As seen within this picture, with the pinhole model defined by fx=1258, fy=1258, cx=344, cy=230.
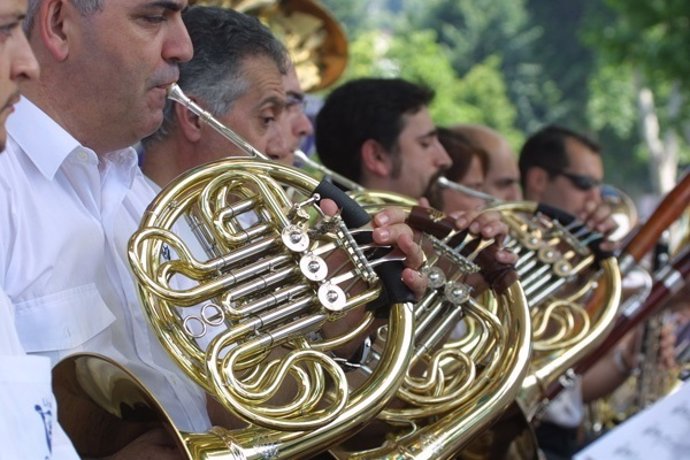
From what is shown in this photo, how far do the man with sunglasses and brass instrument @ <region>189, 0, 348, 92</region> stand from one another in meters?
1.05

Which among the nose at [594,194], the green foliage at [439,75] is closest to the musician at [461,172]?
the nose at [594,194]

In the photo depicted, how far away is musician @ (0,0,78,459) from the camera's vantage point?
1653 mm

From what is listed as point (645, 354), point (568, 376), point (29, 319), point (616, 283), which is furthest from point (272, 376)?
point (645, 354)

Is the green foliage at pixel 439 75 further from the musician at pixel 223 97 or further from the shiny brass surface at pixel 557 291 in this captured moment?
the musician at pixel 223 97

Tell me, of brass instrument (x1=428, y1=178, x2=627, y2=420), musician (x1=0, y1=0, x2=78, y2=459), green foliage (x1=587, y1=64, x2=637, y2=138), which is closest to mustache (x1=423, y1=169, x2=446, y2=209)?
brass instrument (x1=428, y1=178, x2=627, y2=420)

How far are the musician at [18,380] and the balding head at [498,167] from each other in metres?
3.46

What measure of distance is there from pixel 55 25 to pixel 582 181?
351 cm

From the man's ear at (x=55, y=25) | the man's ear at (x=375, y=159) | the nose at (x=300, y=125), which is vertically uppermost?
the man's ear at (x=55, y=25)

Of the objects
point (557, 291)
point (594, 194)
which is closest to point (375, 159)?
point (557, 291)

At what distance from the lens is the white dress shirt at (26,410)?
165 cm

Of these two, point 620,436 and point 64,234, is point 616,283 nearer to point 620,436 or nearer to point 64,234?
point 620,436

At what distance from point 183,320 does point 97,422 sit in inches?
9.5

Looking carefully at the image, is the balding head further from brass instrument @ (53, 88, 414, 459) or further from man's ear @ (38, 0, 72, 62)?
man's ear @ (38, 0, 72, 62)

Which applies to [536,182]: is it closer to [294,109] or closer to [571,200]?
[571,200]
